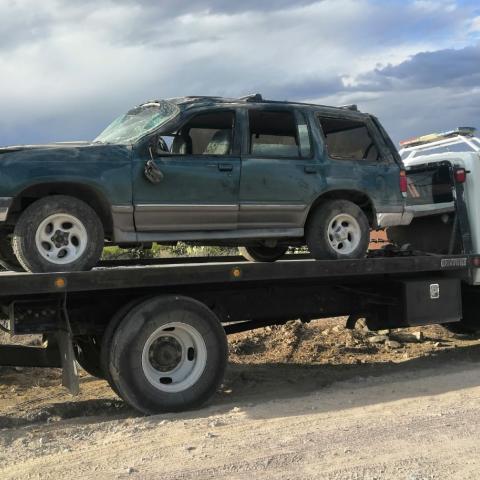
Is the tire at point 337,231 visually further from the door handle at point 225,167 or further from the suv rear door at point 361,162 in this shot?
the door handle at point 225,167

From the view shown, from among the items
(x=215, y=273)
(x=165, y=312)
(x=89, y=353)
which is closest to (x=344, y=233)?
(x=215, y=273)

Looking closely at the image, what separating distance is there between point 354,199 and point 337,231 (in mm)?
453

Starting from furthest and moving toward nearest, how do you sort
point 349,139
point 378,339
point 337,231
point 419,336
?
point 419,336, point 378,339, point 349,139, point 337,231

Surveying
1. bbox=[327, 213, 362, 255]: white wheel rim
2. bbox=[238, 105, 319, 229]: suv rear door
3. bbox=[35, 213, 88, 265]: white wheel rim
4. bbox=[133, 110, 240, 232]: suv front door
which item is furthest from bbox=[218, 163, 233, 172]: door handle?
bbox=[35, 213, 88, 265]: white wheel rim

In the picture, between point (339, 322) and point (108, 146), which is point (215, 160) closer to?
point (108, 146)

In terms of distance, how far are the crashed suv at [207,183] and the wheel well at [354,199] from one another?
0.01 meters

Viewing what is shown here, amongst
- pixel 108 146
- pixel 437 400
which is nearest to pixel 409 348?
pixel 437 400

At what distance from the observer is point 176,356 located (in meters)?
5.78

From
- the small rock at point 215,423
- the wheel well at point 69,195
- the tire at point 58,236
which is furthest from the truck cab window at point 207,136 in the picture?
the small rock at point 215,423

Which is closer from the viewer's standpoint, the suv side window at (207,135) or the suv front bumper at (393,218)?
the suv side window at (207,135)

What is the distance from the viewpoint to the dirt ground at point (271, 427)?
13.8ft

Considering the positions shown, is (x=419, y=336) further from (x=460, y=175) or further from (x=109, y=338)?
(x=109, y=338)

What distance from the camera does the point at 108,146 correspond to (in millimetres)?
5703

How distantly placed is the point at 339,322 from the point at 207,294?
4600mm
